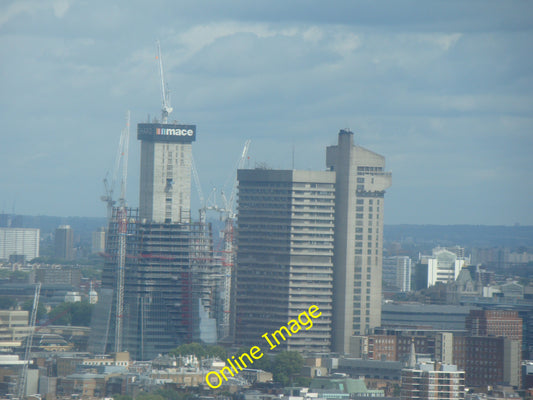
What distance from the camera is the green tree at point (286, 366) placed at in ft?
415

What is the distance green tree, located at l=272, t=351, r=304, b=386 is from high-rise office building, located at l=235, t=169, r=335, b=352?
46.5ft

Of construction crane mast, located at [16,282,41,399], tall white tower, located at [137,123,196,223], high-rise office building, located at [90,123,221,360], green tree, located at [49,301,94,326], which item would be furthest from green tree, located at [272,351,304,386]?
green tree, located at [49,301,94,326]

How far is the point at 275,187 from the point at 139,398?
151ft

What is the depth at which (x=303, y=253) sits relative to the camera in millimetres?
148000

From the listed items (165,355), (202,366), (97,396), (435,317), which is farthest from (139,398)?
(435,317)

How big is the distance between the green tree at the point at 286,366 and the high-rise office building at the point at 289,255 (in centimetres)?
1418

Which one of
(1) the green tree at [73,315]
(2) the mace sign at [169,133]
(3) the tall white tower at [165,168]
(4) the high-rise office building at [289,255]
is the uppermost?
(2) the mace sign at [169,133]

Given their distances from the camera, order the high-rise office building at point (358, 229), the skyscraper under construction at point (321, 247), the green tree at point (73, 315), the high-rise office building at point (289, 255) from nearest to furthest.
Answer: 1. the high-rise office building at point (289, 255)
2. the skyscraper under construction at point (321, 247)
3. the high-rise office building at point (358, 229)
4. the green tree at point (73, 315)

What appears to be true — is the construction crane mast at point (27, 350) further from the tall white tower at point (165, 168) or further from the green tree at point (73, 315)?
the tall white tower at point (165, 168)

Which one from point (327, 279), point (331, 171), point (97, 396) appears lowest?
point (97, 396)

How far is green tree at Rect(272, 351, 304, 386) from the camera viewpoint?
4980 inches

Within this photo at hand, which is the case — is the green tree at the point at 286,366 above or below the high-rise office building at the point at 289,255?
below

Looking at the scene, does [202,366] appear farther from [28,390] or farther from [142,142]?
[142,142]

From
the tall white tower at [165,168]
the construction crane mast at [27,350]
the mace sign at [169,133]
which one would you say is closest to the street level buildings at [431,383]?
the construction crane mast at [27,350]
